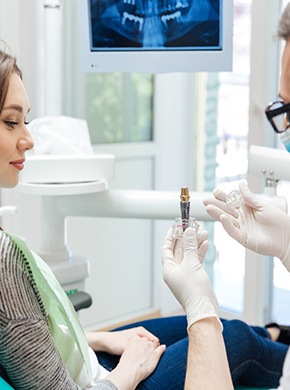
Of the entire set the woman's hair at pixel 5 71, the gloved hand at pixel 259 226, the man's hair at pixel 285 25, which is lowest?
the gloved hand at pixel 259 226

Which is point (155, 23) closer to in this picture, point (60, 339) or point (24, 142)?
point (24, 142)

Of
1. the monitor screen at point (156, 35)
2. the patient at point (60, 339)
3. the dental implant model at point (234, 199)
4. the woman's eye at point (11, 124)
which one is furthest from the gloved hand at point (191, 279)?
the monitor screen at point (156, 35)

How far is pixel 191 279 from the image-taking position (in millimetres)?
1244

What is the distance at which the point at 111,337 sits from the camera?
156cm

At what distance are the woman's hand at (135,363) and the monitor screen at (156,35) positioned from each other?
2.53 feet

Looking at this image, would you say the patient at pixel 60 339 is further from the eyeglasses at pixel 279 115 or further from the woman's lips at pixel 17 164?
the eyeglasses at pixel 279 115

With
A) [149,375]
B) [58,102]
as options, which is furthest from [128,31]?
[149,375]

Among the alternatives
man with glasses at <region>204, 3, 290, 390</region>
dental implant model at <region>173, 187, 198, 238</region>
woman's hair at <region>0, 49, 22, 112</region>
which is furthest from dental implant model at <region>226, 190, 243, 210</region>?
woman's hair at <region>0, 49, 22, 112</region>

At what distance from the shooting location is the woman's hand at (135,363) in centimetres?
134

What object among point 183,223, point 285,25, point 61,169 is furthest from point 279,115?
point 61,169

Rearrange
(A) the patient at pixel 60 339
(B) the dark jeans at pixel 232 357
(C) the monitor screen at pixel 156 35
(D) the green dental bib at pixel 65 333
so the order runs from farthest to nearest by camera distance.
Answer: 1. (C) the monitor screen at pixel 156 35
2. (B) the dark jeans at pixel 232 357
3. (D) the green dental bib at pixel 65 333
4. (A) the patient at pixel 60 339

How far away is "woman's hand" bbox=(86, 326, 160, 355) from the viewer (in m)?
1.54

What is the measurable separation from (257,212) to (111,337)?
489mm

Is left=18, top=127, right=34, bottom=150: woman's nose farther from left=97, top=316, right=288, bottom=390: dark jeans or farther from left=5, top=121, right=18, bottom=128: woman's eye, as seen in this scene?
left=97, top=316, right=288, bottom=390: dark jeans
